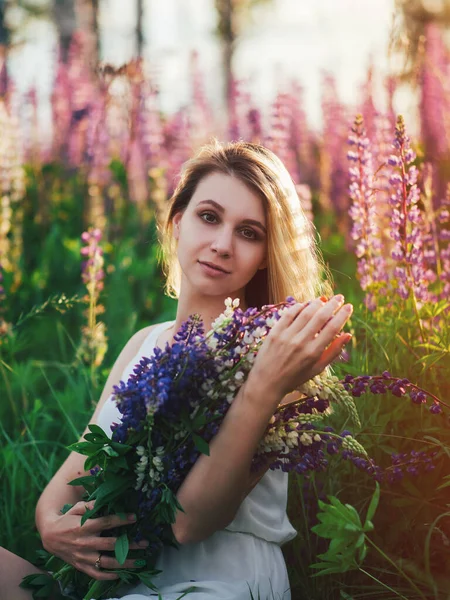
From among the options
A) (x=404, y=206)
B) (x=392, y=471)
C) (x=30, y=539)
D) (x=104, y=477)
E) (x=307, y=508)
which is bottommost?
(x=30, y=539)

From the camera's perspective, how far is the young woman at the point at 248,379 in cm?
168

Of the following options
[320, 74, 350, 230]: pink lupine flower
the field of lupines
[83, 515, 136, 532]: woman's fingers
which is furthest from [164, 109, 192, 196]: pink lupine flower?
[83, 515, 136, 532]: woman's fingers

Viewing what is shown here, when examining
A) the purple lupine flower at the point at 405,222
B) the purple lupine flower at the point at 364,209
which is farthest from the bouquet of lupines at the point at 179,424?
the purple lupine flower at the point at 364,209

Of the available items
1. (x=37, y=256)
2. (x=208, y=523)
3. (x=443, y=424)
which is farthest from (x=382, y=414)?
(x=37, y=256)

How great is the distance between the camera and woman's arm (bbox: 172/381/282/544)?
1678mm

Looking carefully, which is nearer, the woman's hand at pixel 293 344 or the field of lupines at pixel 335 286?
the woman's hand at pixel 293 344

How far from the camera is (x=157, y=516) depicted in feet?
5.76

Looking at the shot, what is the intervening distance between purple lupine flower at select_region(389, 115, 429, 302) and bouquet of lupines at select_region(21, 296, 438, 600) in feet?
2.31

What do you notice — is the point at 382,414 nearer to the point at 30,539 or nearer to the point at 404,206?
the point at 404,206

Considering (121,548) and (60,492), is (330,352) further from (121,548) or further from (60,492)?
(60,492)

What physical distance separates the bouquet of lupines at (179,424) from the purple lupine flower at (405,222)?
2.31 ft

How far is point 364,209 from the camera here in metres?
2.62

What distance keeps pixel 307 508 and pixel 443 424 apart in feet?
1.75

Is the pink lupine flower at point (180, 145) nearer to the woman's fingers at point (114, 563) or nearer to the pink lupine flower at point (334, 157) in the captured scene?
the pink lupine flower at point (334, 157)
